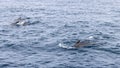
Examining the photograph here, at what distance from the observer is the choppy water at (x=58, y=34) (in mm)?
28156

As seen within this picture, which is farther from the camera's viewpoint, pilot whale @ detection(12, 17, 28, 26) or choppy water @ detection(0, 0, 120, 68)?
pilot whale @ detection(12, 17, 28, 26)

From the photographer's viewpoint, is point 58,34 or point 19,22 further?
point 19,22

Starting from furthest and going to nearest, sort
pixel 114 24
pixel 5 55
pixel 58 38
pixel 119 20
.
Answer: pixel 119 20
pixel 114 24
pixel 58 38
pixel 5 55

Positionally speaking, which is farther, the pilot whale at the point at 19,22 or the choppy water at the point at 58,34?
the pilot whale at the point at 19,22

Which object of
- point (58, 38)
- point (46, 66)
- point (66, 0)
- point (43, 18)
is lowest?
point (46, 66)

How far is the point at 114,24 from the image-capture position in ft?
142

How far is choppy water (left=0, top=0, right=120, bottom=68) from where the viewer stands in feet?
92.4

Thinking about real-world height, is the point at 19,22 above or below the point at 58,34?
above

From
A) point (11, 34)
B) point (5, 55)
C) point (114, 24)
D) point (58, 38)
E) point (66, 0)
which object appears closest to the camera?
point (5, 55)

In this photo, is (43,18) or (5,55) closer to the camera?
(5,55)

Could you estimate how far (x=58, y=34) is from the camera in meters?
37.8

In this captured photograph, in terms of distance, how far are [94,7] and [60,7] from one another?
7.84 metres

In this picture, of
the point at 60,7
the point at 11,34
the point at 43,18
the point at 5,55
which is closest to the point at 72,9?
the point at 60,7

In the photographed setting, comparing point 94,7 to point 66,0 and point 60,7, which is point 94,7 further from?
point 66,0
